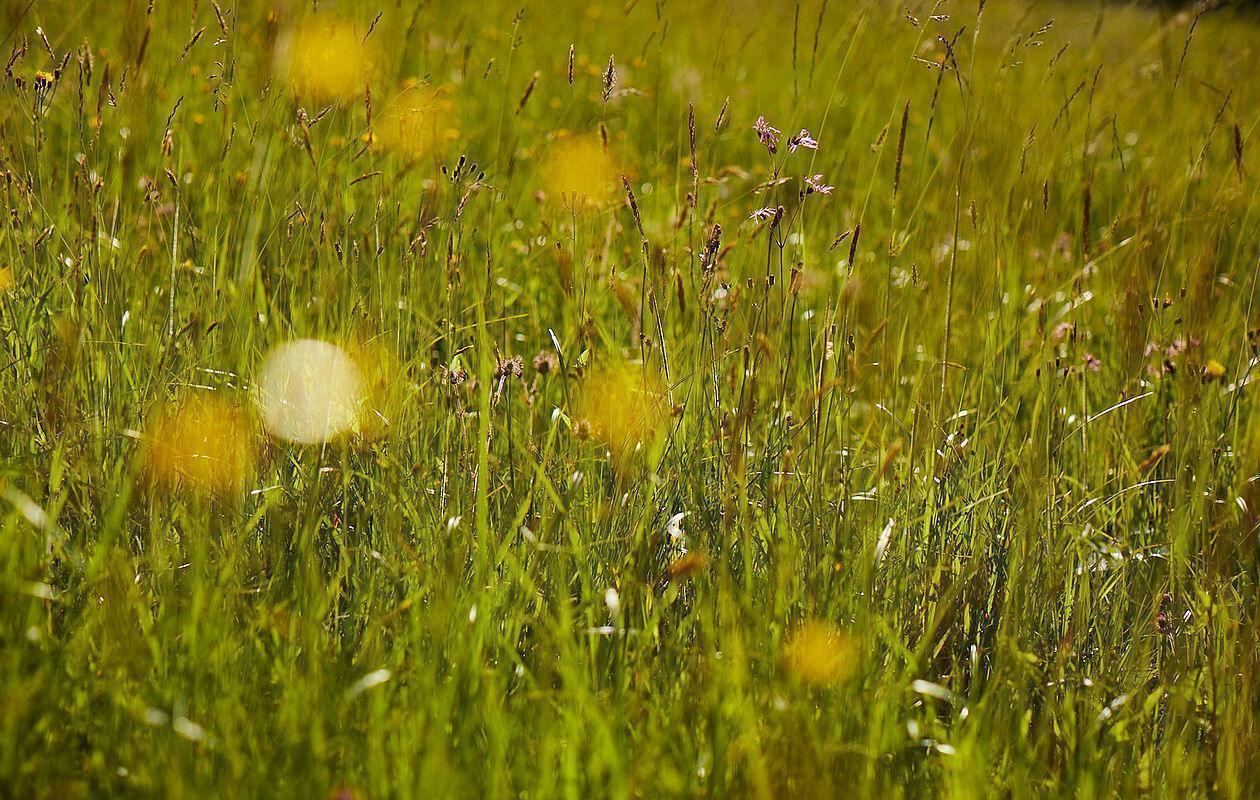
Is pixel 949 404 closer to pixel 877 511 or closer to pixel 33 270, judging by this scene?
pixel 877 511

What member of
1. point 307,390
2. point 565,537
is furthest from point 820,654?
point 307,390

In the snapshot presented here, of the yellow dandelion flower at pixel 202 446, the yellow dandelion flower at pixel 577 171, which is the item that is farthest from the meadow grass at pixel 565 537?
the yellow dandelion flower at pixel 577 171

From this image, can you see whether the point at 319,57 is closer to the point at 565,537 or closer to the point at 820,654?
the point at 565,537

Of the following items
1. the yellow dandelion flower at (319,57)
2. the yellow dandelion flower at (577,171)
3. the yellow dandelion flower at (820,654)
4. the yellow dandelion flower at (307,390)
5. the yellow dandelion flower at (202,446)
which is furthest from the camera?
the yellow dandelion flower at (577,171)

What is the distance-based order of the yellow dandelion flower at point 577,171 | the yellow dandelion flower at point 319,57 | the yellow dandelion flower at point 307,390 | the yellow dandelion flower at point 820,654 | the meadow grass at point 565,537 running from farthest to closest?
the yellow dandelion flower at point 577,171 → the yellow dandelion flower at point 319,57 → the yellow dandelion flower at point 307,390 → the yellow dandelion flower at point 820,654 → the meadow grass at point 565,537

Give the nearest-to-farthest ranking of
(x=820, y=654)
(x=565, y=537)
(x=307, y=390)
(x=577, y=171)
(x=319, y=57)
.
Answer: (x=820, y=654), (x=565, y=537), (x=307, y=390), (x=319, y=57), (x=577, y=171)

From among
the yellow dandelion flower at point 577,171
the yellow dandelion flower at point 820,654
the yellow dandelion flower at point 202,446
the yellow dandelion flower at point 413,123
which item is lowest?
the yellow dandelion flower at point 820,654

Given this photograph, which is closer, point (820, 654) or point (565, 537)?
point (820, 654)

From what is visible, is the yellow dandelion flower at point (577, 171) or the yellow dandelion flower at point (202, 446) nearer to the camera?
the yellow dandelion flower at point (202, 446)

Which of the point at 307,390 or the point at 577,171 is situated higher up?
the point at 577,171

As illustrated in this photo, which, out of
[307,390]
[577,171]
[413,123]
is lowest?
[307,390]

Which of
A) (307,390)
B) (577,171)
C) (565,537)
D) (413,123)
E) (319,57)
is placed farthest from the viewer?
(577,171)

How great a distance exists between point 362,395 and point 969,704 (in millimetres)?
932

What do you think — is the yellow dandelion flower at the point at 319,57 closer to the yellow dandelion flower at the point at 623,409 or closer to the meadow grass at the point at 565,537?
the meadow grass at the point at 565,537
